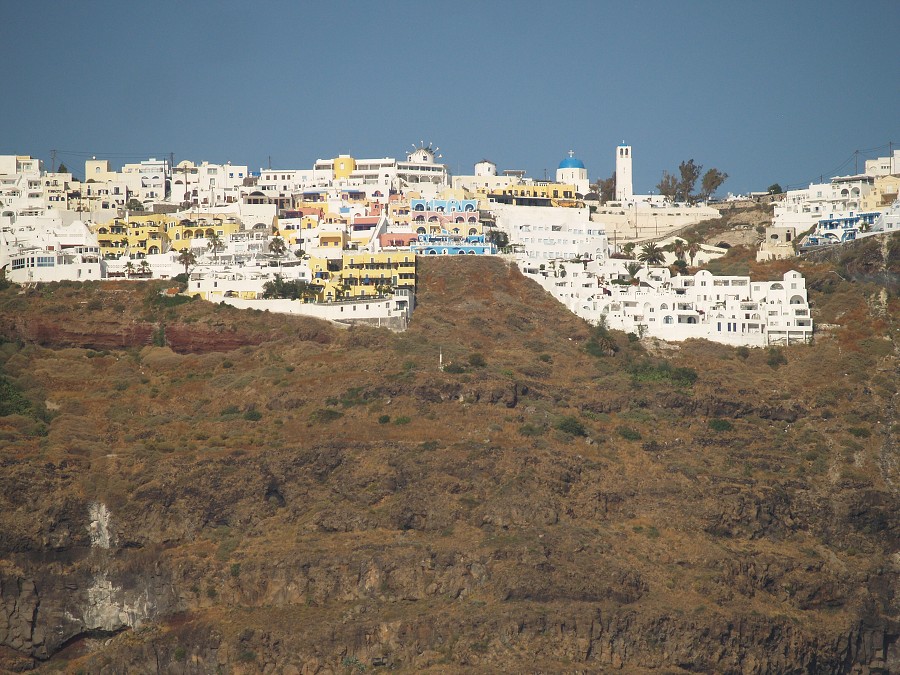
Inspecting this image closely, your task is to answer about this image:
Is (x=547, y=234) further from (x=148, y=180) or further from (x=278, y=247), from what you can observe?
(x=148, y=180)

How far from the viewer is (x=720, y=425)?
81.4 metres

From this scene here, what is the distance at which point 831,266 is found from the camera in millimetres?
98062

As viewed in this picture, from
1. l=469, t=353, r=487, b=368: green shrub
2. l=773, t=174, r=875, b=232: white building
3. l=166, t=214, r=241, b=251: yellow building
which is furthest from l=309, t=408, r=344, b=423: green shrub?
l=773, t=174, r=875, b=232: white building

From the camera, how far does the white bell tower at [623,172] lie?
129m

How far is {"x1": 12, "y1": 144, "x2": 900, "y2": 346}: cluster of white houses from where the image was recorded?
9194 cm

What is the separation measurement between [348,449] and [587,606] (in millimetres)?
14674

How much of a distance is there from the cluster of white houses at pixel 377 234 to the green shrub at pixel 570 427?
44.8ft

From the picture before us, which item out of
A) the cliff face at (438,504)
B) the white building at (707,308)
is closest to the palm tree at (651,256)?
the white building at (707,308)

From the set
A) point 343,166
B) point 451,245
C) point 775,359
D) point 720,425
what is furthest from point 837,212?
point 343,166

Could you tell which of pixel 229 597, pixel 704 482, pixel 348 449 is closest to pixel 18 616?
pixel 229 597

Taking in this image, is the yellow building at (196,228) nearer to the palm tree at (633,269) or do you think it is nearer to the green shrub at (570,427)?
the palm tree at (633,269)

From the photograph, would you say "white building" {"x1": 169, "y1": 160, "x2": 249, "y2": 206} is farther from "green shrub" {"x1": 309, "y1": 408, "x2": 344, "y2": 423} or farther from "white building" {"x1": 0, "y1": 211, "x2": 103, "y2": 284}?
"green shrub" {"x1": 309, "y1": 408, "x2": 344, "y2": 423}

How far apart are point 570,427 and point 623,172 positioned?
54813 mm

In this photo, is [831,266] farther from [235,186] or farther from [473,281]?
[235,186]
